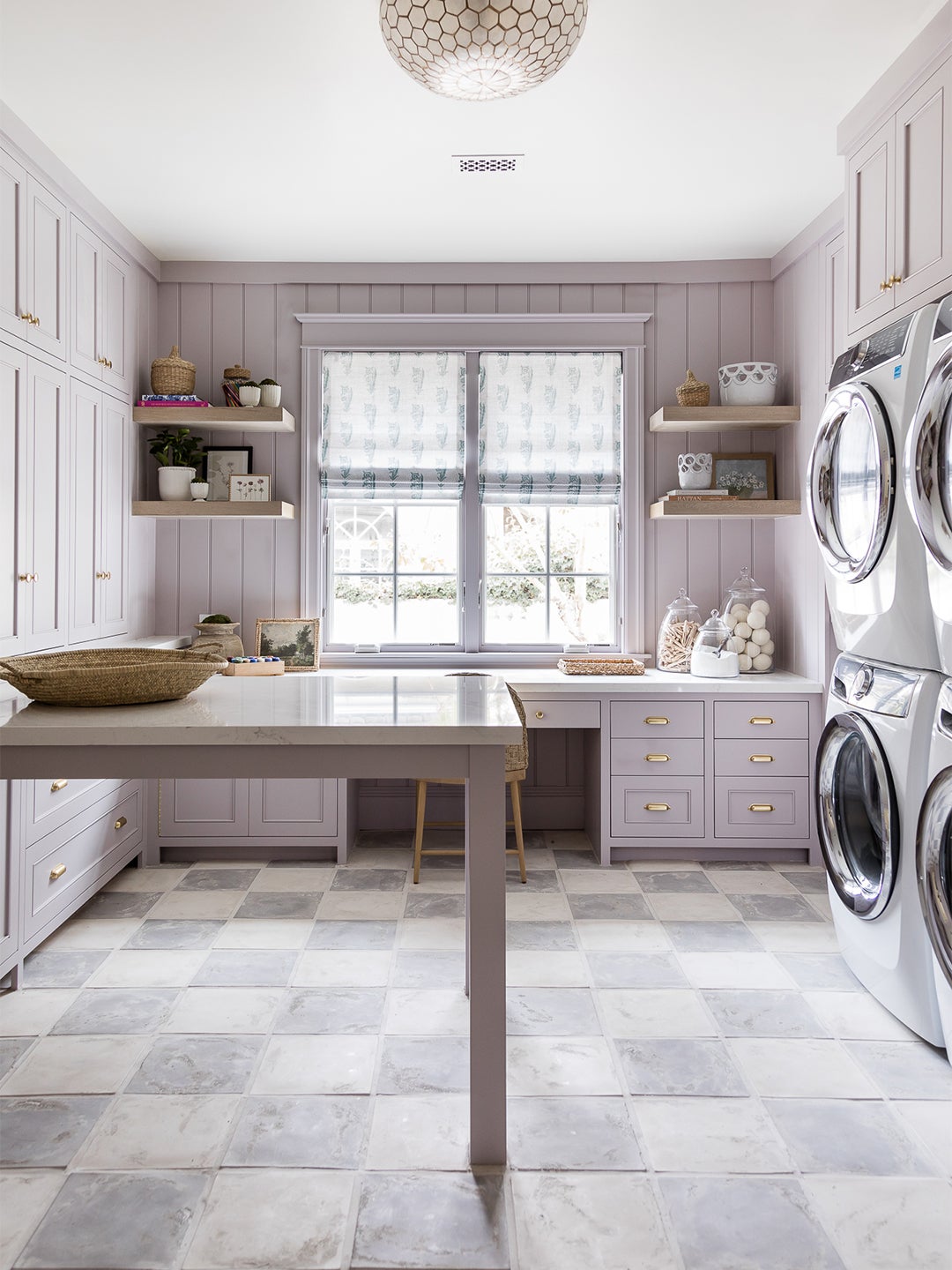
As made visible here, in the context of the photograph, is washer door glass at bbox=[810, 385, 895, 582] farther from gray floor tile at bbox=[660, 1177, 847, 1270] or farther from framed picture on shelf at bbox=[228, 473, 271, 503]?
framed picture on shelf at bbox=[228, 473, 271, 503]

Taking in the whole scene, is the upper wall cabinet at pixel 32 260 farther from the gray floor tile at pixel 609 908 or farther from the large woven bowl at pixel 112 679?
the gray floor tile at pixel 609 908

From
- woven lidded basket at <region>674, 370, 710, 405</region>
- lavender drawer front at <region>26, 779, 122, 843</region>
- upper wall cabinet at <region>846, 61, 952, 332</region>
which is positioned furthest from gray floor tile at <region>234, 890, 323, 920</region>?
upper wall cabinet at <region>846, 61, 952, 332</region>

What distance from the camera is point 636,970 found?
2.76 metres

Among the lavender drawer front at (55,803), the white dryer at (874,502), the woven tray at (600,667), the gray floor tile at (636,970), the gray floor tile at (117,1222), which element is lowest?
the gray floor tile at (117,1222)

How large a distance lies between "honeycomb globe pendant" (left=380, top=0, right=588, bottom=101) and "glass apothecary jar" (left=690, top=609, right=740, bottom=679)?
252 cm

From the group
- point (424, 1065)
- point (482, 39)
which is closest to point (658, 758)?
point (424, 1065)

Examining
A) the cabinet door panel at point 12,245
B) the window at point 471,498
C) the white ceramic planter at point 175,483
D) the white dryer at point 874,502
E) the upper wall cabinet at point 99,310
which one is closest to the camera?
the white dryer at point 874,502

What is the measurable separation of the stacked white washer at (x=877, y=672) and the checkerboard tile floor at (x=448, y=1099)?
24cm

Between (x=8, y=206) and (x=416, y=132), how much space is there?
4.49 ft

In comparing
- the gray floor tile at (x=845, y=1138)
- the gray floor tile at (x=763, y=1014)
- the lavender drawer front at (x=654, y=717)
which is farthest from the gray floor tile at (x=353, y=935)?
the gray floor tile at (x=845, y=1138)

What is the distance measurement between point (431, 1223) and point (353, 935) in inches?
56.8

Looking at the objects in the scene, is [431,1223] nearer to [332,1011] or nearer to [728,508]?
[332,1011]

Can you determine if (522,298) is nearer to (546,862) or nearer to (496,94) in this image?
(496,94)

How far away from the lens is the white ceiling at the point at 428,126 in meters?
2.44
